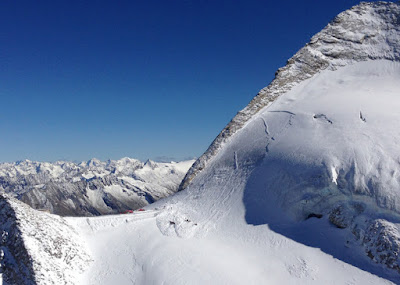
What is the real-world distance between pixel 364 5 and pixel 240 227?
1695 inches

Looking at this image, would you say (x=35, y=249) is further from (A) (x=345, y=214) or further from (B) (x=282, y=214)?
(A) (x=345, y=214)

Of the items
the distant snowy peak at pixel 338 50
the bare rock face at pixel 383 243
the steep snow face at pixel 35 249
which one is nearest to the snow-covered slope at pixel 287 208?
the bare rock face at pixel 383 243

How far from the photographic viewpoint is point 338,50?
1654 inches

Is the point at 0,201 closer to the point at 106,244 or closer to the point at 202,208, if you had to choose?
the point at 106,244

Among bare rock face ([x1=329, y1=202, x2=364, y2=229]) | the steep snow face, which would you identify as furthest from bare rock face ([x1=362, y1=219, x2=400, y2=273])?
the steep snow face

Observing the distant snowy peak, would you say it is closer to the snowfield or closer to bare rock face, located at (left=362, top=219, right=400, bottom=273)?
the snowfield

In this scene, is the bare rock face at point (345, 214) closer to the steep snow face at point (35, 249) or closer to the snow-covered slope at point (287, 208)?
the snow-covered slope at point (287, 208)

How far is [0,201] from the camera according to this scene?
72.9 feet

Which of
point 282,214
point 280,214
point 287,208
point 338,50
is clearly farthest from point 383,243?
point 338,50

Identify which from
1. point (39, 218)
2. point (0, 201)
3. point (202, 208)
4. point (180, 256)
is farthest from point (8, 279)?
point (202, 208)

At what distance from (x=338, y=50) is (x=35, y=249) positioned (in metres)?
42.1

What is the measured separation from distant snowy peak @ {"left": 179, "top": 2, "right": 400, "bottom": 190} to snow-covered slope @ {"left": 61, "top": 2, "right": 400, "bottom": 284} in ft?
3.50

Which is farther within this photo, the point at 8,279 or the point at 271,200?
the point at 271,200

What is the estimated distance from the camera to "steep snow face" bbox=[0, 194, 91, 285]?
19219 millimetres
